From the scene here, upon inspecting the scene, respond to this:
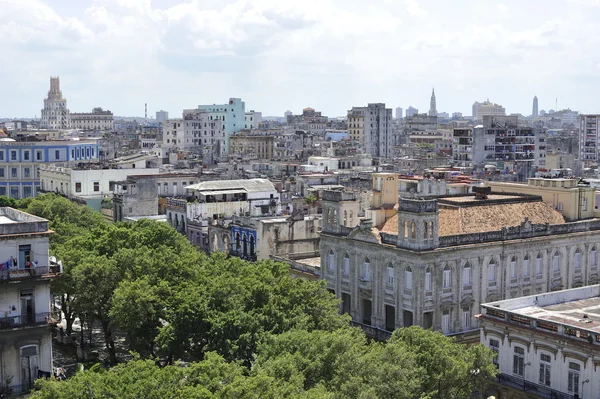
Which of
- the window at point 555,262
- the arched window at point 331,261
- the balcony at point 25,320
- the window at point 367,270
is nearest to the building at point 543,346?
the window at point 555,262

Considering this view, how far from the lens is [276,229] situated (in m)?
85.2

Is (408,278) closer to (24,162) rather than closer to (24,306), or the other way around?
(24,306)

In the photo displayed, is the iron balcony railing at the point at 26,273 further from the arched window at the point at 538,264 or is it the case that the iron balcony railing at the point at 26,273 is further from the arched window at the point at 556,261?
the arched window at the point at 556,261

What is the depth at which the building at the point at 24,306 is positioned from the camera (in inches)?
2104

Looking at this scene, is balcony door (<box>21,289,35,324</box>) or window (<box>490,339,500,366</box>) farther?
balcony door (<box>21,289,35,324</box>)

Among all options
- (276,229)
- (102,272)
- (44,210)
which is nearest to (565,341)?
(102,272)

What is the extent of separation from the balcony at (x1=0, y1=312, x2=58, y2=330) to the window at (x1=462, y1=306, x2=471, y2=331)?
30902mm

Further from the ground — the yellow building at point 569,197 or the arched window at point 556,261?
the yellow building at point 569,197

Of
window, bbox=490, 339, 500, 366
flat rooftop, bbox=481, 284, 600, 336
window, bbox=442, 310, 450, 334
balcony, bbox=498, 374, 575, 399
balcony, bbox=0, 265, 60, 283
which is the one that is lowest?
balcony, bbox=498, 374, 575, 399

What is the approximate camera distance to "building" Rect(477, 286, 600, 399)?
48.5 m

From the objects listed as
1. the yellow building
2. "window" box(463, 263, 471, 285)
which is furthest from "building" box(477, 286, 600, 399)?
the yellow building

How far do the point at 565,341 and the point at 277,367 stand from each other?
17.2 meters

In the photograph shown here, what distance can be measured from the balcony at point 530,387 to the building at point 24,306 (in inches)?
1139

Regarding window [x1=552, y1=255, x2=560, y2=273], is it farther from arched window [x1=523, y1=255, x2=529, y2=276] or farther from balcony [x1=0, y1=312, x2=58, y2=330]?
balcony [x1=0, y1=312, x2=58, y2=330]
